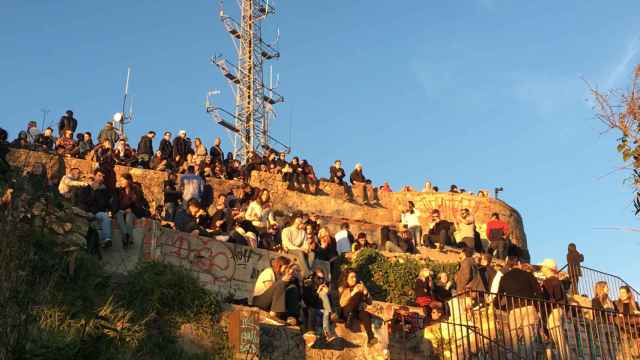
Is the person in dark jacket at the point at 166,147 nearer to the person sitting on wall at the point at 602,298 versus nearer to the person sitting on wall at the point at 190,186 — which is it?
the person sitting on wall at the point at 190,186

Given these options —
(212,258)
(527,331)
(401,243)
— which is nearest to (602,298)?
(527,331)

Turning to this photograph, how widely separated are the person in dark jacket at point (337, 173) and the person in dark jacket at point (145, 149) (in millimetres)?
5426

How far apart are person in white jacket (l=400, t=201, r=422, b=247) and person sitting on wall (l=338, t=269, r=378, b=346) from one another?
330 inches

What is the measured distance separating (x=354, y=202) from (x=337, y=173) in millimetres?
1056

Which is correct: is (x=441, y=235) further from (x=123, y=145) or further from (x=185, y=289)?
(x=185, y=289)

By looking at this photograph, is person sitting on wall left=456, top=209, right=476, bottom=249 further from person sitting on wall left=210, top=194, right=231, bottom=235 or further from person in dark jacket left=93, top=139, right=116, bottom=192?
person in dark jacket left=93, top=139, right=116, bottom=192

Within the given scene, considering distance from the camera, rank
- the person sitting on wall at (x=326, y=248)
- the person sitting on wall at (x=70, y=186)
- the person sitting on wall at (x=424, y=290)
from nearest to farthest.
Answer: the person sitting on wall at (x=70, y=186), the person sitting on wall at (x=424, y=290), the person sitting on wall at (x=326, y=248)

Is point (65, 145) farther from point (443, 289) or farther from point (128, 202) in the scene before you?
point (443, 289)

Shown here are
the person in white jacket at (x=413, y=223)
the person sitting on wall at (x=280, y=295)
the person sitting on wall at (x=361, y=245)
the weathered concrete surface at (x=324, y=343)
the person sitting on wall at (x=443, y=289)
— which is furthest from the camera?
the person in white jacket at (x=413, y=223)

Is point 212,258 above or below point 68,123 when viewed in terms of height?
below

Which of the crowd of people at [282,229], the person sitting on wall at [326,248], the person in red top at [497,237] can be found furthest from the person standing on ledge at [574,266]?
the person sitting on wall at [326,248]

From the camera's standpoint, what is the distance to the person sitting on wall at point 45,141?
21.3 m

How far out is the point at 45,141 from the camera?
848 inches

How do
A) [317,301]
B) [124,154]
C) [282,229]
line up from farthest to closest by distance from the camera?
[124,154] < [282,229] < [317,301]
